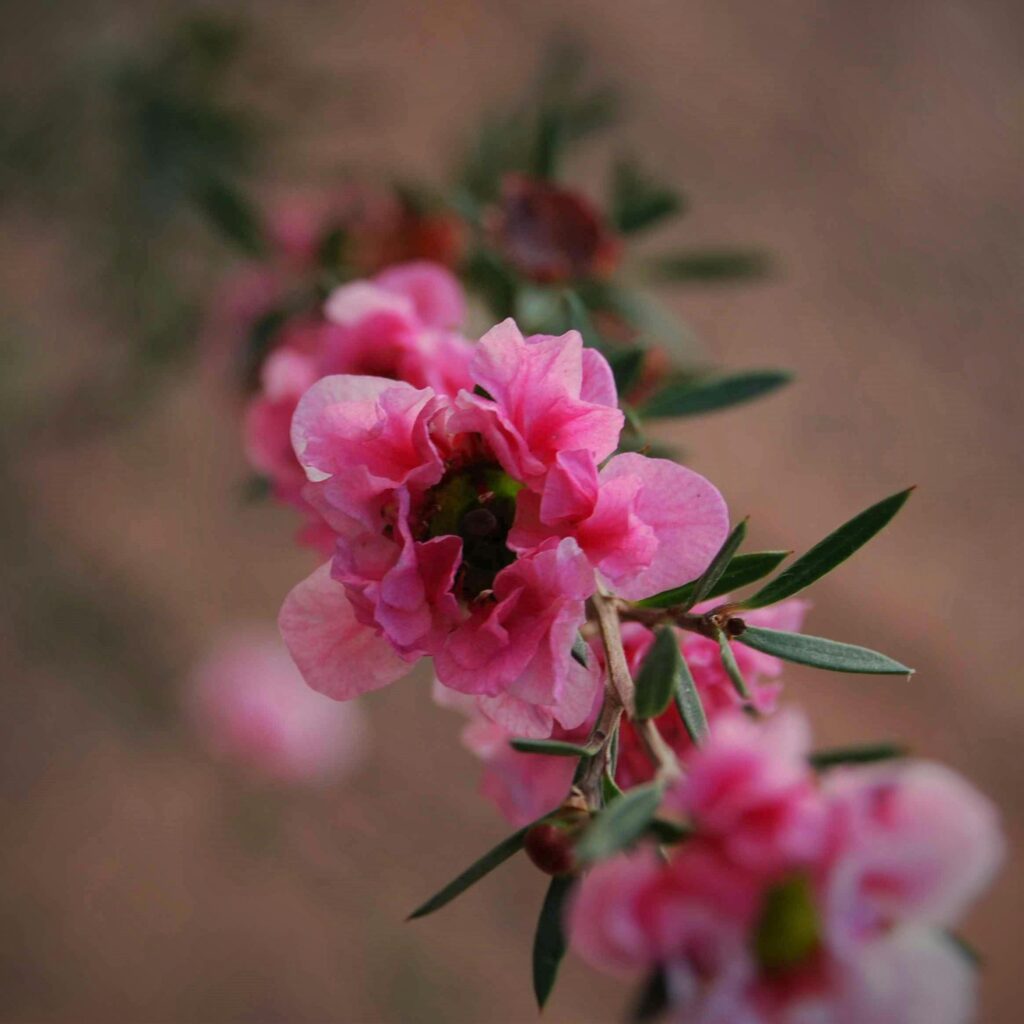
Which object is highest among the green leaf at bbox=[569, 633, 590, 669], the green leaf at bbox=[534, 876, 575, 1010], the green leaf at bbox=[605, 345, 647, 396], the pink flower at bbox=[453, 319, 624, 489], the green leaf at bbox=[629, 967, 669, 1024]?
the pink flower at bbox=[453, 319, 624, 489]

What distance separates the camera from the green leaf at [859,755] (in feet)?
1.32

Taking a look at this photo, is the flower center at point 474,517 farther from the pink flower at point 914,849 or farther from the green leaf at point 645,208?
the green leaf at point 645,208

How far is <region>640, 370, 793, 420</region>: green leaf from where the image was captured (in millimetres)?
565

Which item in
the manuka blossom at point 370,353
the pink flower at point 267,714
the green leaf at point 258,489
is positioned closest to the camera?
the manuka blossom at point 370,353

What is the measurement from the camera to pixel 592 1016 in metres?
1.65

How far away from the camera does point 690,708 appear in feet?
1.34

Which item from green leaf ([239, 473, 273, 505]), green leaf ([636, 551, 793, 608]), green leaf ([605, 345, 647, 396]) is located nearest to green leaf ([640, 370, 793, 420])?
green leaf ([605, 345, 647, 396])

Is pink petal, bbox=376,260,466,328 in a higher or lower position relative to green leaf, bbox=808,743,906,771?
higher

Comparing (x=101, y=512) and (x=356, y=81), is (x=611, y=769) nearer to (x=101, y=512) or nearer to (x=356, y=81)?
(x=356, y=81)

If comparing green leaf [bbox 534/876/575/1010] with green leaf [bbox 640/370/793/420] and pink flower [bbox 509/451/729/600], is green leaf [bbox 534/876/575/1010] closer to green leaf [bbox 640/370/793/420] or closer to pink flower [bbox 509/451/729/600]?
pink flower [bbox 509/451/729/600]

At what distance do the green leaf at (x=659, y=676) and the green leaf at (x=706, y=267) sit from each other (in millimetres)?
566

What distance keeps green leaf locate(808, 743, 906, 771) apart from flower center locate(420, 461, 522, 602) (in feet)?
0.50

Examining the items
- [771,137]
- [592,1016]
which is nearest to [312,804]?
[592,1016]

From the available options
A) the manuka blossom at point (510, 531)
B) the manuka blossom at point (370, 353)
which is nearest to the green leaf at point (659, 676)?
the manuka blossom at point (510, 531)
